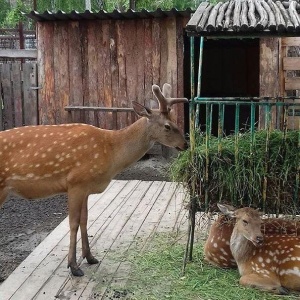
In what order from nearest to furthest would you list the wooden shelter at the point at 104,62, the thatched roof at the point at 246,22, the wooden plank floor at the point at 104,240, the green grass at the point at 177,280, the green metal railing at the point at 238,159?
the thatched roof at the point at 246,22, the green grass at the point at 177,280, the green metal railing at the point at 238,159, the wooden plank floor at the point at 104,240, the wooden shelter at the point at 104,62

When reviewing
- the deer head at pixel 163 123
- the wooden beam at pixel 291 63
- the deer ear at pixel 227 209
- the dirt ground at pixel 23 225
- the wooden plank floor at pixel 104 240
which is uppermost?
the wooden beam at pixel 291 63

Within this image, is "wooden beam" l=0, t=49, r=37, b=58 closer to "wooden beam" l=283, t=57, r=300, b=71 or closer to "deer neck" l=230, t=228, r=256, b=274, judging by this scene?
"wooden beam" l=283, t=57, r=300, b=71

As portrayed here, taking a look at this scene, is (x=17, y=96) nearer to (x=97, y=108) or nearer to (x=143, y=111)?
(x=97, y=108)

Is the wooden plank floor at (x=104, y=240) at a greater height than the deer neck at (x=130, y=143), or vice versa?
the deer neck at (x=130, y=143)

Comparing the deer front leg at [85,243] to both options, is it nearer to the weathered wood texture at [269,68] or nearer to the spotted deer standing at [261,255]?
the spotted deer standing at [261,255]

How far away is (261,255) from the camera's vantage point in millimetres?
Answer: 4863

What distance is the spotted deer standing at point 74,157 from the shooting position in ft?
17.4

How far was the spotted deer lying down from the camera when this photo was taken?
516cm

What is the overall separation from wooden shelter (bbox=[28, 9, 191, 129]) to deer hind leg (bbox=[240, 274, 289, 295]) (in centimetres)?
525

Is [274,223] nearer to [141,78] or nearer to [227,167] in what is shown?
[227,167]

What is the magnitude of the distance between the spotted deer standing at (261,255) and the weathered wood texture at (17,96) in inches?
248

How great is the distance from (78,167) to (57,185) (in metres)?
0.27

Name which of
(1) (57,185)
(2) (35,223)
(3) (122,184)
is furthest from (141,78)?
(1) (57,185)

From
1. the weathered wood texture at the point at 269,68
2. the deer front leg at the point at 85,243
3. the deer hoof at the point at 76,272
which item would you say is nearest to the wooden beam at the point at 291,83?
the weathered wood texture at the point at 269,68
